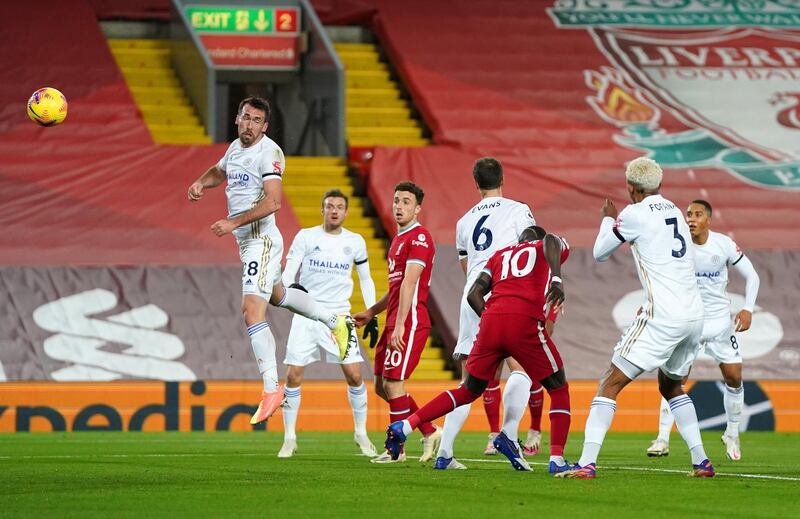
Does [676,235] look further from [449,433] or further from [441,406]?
[449,433]

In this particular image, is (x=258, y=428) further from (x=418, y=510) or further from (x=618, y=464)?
(x=418, y=510)

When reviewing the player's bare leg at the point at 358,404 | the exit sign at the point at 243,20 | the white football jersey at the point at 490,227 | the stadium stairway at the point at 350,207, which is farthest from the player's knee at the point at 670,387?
the exit sign at the point at 243,20

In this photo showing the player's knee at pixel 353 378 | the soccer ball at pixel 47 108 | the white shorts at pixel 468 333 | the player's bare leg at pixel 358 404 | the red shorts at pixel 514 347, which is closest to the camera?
the red shorts at pixel 514 347

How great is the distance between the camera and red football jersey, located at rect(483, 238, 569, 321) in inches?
363

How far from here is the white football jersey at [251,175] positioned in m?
10.6

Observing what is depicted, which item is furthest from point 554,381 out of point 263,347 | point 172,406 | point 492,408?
point 172,406

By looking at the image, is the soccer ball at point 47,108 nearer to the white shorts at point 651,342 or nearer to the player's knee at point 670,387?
the white shorts at point 651,342

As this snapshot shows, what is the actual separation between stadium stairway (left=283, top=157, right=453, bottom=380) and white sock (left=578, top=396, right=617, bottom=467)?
9905 millimetres

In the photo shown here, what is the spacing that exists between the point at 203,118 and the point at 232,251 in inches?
174

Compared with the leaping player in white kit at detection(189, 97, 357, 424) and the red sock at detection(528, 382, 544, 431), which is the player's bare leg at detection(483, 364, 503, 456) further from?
the leaping player in white kit at detection(189, 97, 357, 424)

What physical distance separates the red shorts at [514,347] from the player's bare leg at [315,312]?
214 cm

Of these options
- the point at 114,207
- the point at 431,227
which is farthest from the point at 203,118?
the point at 431,227

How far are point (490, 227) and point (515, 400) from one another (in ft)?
4.43

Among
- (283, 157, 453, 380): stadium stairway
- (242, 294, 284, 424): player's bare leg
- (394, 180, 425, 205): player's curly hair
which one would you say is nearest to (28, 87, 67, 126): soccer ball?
(242, 294, 284, 424): player's bare leg
